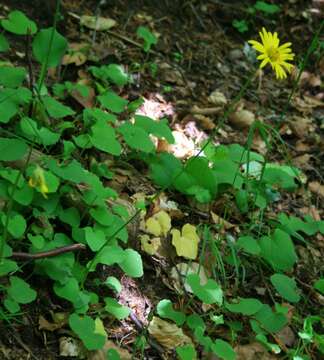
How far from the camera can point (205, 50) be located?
3.70 m

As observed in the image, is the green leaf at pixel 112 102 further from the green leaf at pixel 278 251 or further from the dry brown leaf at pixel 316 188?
the dry brown leaf at pixel 316 188

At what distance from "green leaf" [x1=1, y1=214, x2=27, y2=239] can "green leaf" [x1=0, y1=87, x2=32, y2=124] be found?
46 centimetres

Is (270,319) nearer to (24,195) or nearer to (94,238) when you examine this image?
(94,238)

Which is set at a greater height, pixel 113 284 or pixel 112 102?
pixel 112 102

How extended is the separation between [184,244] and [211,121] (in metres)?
0.97

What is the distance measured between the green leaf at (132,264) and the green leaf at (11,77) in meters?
0.84

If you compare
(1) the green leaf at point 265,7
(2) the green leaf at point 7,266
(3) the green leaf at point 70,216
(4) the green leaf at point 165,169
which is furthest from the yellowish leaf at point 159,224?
(1) the green leaf at point 265,7

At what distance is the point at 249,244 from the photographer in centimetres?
242

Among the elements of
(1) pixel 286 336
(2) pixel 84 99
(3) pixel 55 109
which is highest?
(3) pixel 55 109

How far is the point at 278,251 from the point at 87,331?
0.88m

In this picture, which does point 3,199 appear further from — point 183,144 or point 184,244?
point 183,144

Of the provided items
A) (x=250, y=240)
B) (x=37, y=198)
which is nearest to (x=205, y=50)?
(x=250, y=240)

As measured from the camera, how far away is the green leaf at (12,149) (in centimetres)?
210

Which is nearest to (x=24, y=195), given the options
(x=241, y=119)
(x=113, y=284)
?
(x=113, y=284)
